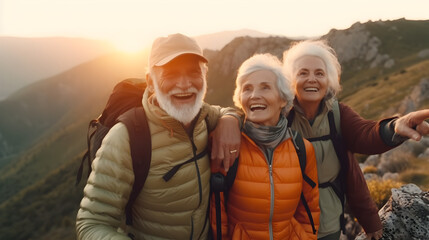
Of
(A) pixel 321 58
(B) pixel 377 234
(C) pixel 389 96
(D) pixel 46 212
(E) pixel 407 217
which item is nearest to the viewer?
(A) pixel 321 58

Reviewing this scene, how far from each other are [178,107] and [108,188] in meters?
1.07

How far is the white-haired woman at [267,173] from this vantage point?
10.2ft

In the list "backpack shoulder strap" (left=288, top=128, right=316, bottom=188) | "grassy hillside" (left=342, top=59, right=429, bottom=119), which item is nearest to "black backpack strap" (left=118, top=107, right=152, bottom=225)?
"backpack shoulder strap" (left=288, top=128, right=316, bottom=188)

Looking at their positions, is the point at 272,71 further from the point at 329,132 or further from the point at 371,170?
the point at 371,170

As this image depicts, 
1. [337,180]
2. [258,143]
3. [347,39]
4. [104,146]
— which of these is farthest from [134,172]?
[347,39]

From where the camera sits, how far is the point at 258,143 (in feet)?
10.5

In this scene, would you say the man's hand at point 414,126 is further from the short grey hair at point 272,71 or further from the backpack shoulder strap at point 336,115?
the short grey hair at point 272,71

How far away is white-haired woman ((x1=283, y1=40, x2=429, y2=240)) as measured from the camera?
3.60m

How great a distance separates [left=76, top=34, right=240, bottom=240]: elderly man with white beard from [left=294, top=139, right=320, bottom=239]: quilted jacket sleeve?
36.7 inches

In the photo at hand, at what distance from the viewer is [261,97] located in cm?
324

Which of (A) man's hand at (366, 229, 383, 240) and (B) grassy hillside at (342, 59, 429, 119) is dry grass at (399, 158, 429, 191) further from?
(B) grassy hillside at (342, 59, 429, 119)

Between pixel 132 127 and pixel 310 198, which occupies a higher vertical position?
pixel 132 127

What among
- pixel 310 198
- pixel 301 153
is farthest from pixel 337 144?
pixel 310 198

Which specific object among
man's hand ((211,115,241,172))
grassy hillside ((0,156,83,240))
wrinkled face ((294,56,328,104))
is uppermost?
wrinkled face ((294,56,328,104))
